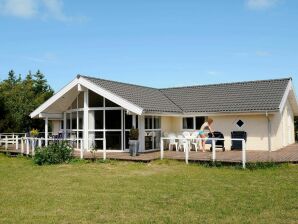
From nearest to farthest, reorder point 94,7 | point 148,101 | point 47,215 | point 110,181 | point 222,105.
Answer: point 47,215 → point 110,181 → point 94,7 → point 148,101 → point 222,105

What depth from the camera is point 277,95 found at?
21250 mm

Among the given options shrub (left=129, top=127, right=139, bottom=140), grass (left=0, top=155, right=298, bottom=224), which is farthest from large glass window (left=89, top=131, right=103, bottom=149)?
grass (left=0, top=155, right=298, bottom=224)

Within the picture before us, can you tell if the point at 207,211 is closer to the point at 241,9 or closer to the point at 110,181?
the point at 110,181

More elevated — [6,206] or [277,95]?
[277,95]

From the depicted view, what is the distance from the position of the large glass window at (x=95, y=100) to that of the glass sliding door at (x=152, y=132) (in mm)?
2636

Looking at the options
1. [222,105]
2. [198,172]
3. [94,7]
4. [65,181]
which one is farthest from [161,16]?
[222,105]

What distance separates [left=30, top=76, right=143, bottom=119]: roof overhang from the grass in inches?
154

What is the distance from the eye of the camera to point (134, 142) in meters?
17.7

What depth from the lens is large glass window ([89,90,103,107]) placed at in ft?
66.0

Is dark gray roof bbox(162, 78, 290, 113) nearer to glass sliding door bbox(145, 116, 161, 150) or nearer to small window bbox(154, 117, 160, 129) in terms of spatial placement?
small window bbox(154, 117, 160, 129)

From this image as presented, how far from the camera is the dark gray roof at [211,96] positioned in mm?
20172

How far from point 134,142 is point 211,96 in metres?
8.52

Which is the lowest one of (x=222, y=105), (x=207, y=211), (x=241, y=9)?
(x=207, y=211)

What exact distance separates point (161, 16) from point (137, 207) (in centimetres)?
806
